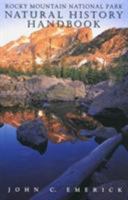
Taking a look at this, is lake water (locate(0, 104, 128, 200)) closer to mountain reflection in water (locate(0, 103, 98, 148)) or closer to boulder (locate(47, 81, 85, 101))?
mountain reflection in water (locate(0, 103, 98, 148))

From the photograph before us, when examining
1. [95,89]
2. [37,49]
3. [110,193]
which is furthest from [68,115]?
[110,193]

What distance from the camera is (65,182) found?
2.67 m

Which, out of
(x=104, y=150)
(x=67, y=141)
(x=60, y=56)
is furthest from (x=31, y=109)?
(x=104, y=150)

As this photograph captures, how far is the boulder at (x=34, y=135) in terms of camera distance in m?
3.89

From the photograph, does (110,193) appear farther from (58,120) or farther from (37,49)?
(58,120)

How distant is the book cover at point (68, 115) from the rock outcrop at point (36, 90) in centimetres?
22

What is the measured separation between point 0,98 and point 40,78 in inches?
30.6

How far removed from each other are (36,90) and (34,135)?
13.2 feet

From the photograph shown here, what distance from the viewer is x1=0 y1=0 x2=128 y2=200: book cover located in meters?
2.89

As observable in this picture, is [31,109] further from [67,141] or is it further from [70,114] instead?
[67,141]

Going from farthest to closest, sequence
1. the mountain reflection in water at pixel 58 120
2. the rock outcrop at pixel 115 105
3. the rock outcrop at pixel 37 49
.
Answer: the rock outcrop at pixel 115 105
the mountain reflection in water at pixel 58 120
the rock outcrop at pixel 37 49

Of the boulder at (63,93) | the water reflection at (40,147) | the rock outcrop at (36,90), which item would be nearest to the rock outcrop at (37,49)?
the water reflection at (40,147)

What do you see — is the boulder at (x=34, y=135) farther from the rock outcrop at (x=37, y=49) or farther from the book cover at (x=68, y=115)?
the rock outcrop at (x=37, y=49)

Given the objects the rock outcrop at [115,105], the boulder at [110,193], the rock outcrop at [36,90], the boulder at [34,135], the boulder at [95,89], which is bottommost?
the rock outcrop at [36,90]
